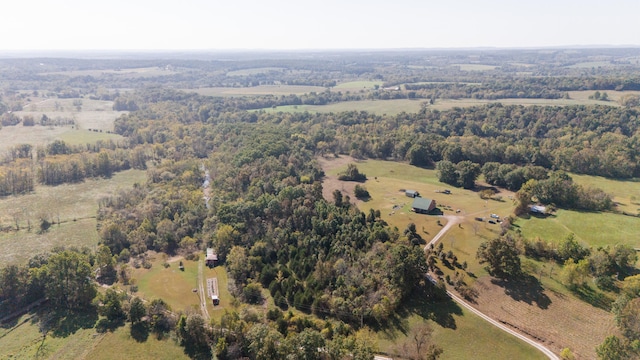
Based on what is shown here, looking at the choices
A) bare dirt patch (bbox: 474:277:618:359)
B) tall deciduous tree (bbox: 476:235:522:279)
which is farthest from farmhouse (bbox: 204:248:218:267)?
tall deciduous tree (bbox: 476:235:522:279)

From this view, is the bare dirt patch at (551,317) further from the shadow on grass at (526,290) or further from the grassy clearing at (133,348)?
the grassy clearing at (133,348)

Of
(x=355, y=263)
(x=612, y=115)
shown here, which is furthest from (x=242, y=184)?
(x=612, y=115)

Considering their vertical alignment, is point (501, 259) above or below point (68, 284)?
above

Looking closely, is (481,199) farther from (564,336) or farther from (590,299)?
(564,336)

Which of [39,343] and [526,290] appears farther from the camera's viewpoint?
[526,290]

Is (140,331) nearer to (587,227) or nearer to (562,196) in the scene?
(587,227)

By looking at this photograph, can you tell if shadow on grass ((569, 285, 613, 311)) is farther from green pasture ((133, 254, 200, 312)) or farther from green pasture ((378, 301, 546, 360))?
green pasture ((133, 254, 200, 312))

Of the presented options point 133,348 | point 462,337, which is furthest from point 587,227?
point 133,348

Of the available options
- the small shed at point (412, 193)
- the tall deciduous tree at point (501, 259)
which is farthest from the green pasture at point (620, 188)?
the small shed at point (412, 193)
